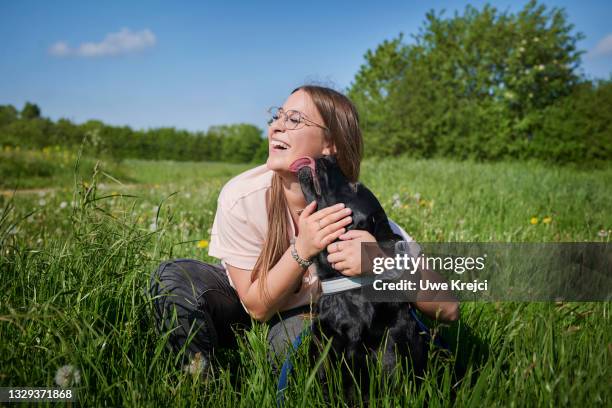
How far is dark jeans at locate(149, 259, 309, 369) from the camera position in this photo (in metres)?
1.92

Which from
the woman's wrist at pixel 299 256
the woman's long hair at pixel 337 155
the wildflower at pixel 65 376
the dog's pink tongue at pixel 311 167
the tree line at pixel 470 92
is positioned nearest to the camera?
the wildflower at pixel 65 376

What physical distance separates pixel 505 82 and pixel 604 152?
20.3ft

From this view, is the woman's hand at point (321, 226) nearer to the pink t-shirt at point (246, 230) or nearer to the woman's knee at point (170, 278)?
the pink t-shirt at point (246, 230)

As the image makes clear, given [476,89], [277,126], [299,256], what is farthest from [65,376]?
[476,89]

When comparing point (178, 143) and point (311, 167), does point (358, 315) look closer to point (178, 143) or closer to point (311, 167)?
point (311, 167)

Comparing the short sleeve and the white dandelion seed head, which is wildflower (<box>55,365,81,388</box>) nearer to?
the white dandelion seed head

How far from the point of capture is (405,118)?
66.4 feet

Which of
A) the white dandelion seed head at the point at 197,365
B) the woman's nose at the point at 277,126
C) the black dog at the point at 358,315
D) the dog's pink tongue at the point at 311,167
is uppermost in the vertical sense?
the woman's nose at the point at 277,126

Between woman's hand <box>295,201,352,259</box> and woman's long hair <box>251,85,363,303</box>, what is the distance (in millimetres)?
401

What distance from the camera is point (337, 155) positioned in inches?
80.0

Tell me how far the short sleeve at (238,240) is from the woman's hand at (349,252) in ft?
2.18

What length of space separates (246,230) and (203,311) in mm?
436

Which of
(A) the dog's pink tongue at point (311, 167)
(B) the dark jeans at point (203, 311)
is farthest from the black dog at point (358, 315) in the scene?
(B) the dark jeans at point (203, 311)

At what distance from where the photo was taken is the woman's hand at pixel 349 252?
1.48 metres
